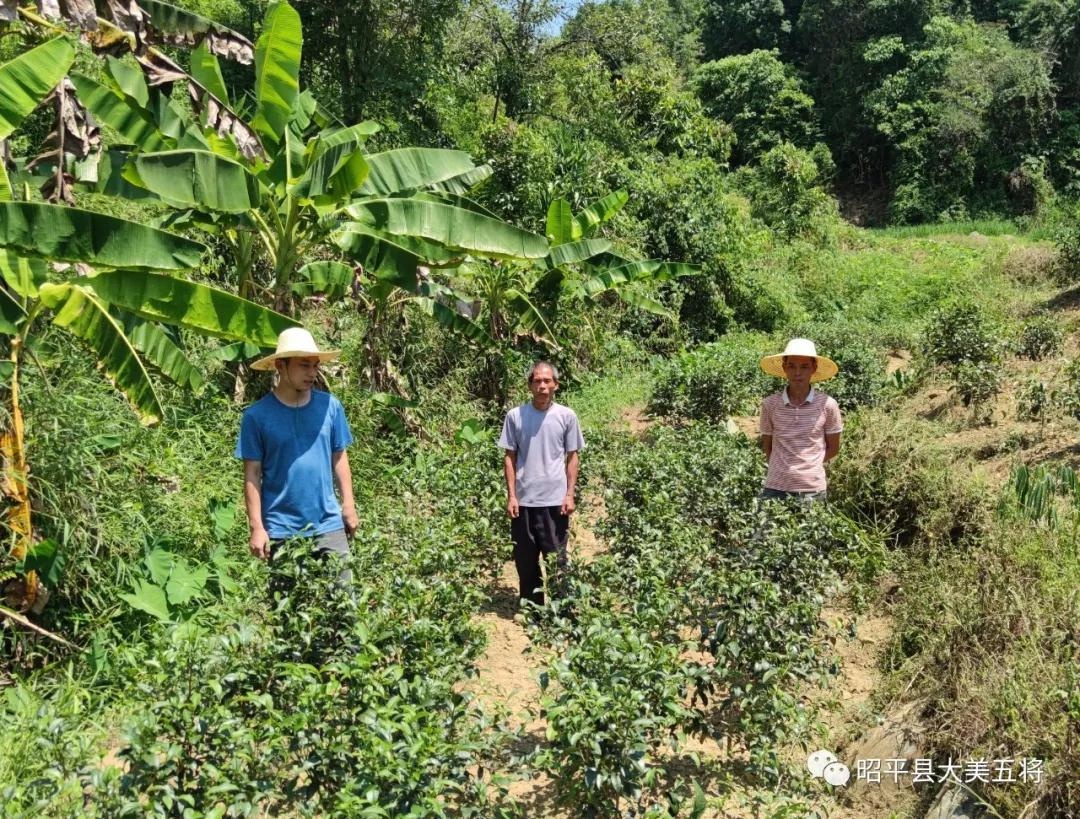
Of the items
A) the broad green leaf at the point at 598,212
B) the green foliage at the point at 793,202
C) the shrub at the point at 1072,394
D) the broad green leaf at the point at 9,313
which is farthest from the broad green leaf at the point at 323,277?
the green foliage at the point at 793,202

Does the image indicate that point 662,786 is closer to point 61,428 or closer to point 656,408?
point 61,428

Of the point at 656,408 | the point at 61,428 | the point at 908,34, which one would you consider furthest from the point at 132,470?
the point at 908,34

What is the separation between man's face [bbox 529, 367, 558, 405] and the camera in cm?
504

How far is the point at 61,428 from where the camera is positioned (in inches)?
193

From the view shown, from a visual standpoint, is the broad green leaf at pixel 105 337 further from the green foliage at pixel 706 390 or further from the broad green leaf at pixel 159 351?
the green foliage at pixel 706 390

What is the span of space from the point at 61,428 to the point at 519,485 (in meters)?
2.51

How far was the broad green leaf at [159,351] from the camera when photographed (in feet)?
17.2

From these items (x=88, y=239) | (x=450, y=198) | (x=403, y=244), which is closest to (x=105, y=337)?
(x=88, y=239)

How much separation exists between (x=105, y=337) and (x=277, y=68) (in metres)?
2.49

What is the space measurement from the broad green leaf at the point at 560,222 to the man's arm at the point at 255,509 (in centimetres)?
590

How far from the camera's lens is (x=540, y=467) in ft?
16.8

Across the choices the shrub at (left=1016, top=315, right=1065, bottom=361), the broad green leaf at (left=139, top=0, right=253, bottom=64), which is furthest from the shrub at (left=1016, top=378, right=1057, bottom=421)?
the broad green leaf at (left=139, top=0, right=253, bottom=64)

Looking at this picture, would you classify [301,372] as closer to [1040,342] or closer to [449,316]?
[449,316]

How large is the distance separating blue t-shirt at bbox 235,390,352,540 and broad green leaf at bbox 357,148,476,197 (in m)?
2.96
